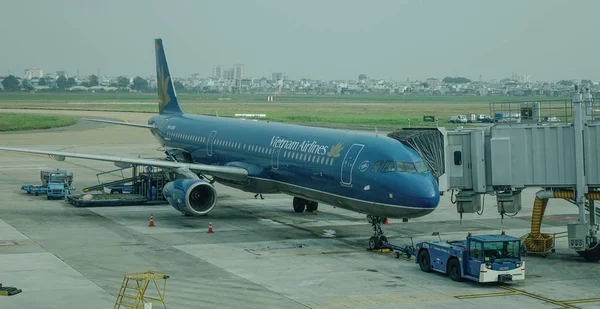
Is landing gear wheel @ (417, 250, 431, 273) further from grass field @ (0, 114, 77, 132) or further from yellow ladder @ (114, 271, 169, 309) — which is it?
grass field @ (0, 114, 77, 132)

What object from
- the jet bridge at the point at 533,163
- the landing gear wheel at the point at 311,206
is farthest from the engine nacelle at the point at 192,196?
the jet bridge at the point at 533,163

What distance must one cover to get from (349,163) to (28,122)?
86.9 m

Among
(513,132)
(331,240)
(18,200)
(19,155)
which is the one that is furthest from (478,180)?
(19,155)

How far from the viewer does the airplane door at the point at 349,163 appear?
3269 cm

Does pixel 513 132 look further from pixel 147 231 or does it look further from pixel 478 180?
pixel 147 231

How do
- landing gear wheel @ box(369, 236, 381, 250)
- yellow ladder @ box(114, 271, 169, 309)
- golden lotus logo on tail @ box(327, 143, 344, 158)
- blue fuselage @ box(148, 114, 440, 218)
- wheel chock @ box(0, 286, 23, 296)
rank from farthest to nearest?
golden lotus logo on tail @ box(327, 143, 344, 158) < landing gear wheel @ box(369, 236, 381, 250) < blue fuselage @ box(148, 114, 440, 218) < wheel chock @ box(0, 286, 23, 296) < yellow ladder @ box(114, 271, 169, 309)

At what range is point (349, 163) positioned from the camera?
32906 millimetres

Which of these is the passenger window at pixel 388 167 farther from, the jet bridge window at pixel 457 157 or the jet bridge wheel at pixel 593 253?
the jet bridge wheel at pixel 593 253

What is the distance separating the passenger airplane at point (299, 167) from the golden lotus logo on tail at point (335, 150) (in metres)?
0.03

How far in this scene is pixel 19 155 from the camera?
74.7 metres

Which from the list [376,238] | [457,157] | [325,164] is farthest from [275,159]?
[457,157]

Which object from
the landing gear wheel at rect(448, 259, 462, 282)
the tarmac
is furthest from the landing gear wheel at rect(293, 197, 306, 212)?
the landing gear wheel at rect(448, 259, 462, 282)

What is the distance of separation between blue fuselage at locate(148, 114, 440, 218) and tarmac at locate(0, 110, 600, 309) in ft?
6.03

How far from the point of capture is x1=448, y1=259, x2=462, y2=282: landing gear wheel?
27.1 metres
